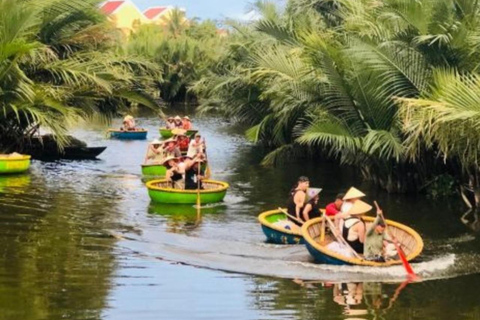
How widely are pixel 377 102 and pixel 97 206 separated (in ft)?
22.0

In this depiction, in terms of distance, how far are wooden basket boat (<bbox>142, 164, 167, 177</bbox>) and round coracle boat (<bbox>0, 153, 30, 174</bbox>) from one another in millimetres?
3389

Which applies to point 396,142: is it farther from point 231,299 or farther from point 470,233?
point 231,299

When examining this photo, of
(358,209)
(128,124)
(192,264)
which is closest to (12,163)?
(192,264)

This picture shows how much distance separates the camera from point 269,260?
13.9m

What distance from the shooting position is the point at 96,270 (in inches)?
499

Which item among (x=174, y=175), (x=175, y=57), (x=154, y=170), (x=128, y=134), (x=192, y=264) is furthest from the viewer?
(x=175, y=57)

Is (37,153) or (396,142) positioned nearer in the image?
(396,142)

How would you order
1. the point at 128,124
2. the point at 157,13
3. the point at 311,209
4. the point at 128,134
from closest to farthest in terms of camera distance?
the point at 311,209
the point at 128,134
the point at 128,124
the point at 157,13

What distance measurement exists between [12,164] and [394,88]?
34.2ft

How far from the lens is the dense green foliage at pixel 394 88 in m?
16.1

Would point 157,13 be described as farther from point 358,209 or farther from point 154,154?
point 358,209

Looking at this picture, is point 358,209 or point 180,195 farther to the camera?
point 180,195

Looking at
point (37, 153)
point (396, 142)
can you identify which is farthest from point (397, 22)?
point (37, 153)

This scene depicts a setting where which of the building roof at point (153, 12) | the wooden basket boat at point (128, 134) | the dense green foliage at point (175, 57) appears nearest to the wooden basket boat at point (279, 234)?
the wooden basket boat at point (128, 134)
